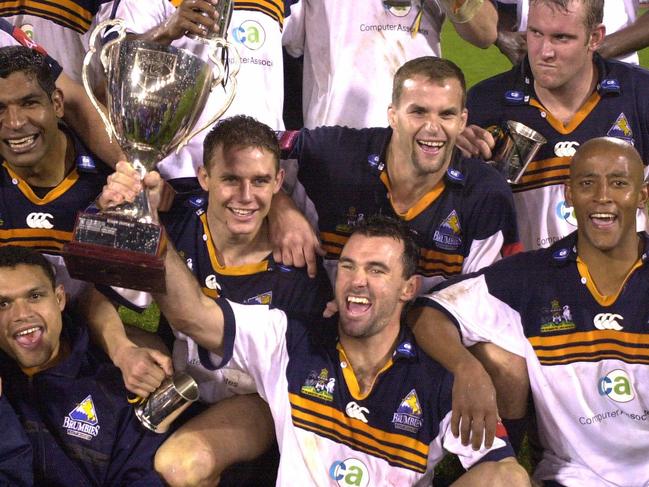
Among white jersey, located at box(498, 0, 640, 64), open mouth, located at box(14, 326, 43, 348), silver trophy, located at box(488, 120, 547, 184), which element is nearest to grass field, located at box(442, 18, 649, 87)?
white jersey, located at box(498, 0, 640, 64)

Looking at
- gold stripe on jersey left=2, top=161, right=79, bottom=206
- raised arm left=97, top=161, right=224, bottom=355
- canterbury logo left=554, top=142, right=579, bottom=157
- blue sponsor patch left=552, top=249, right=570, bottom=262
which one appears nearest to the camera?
raised arm left=97, top=161, right=224, bottom=355

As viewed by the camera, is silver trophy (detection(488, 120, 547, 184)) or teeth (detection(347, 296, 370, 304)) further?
silver trophy (detection(488, 120, 547, 184))

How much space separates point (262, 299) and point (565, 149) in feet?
4.48

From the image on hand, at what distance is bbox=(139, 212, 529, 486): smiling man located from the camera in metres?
3.41

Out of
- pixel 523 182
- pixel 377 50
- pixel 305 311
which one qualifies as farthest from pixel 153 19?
pixel 523 182

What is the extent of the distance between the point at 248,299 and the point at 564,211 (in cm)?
135

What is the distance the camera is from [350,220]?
405cm

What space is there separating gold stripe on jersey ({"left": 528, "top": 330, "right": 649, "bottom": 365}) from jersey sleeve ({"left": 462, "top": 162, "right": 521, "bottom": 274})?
407mm

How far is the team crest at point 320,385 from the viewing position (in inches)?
137

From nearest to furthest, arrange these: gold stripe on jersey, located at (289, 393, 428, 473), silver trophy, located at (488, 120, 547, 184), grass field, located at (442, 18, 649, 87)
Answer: gold stripe on jersey, located at (289, 393, 428, 473) → silver trophy, located at (488, 120, 547, 184) → grass field, located at (442, 18, 649, 87)

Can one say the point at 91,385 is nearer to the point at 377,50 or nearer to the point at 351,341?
the point at 351,341

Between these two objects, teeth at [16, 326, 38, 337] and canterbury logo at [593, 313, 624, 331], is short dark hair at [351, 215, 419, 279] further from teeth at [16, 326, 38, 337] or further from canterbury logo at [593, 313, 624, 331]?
teeth at [16, 326, 38, 337]

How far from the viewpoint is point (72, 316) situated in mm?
4012

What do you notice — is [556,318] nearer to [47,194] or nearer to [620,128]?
[620,128]
